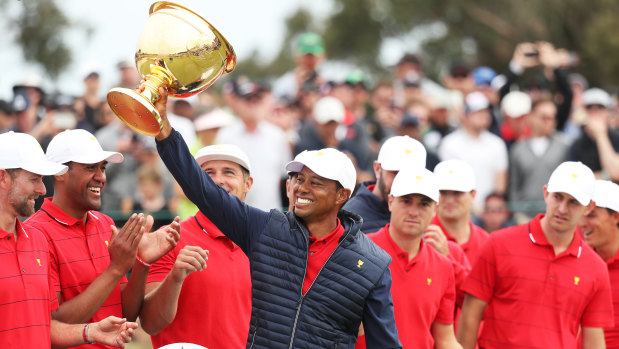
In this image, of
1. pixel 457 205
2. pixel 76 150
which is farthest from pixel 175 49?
pixel 457 205

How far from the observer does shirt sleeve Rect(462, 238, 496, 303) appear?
727 cm

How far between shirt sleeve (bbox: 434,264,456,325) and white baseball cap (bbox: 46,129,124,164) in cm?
244

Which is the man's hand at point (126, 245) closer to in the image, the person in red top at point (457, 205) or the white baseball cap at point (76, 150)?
the white baseball cap at point (76, 150)

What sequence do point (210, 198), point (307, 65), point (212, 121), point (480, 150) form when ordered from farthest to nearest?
point (307, 65)
point (480, 150)
point (212, 121)
point (210, 198)

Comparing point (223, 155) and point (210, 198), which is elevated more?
point (223, 155)

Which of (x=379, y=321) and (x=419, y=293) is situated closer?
(x=379, y=321)

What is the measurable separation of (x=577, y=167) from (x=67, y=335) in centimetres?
405

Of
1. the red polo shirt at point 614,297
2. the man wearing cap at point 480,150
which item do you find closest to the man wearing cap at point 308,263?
the red polo shirt at point 614,297

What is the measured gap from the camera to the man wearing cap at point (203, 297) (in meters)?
5.82

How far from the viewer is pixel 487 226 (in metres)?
11.3

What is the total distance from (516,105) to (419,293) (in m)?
6.89

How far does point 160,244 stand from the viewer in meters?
5.74

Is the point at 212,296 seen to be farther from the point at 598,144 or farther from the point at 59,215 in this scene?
the point at 598,144

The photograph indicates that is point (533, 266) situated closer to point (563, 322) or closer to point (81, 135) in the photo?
point (563, 322)
